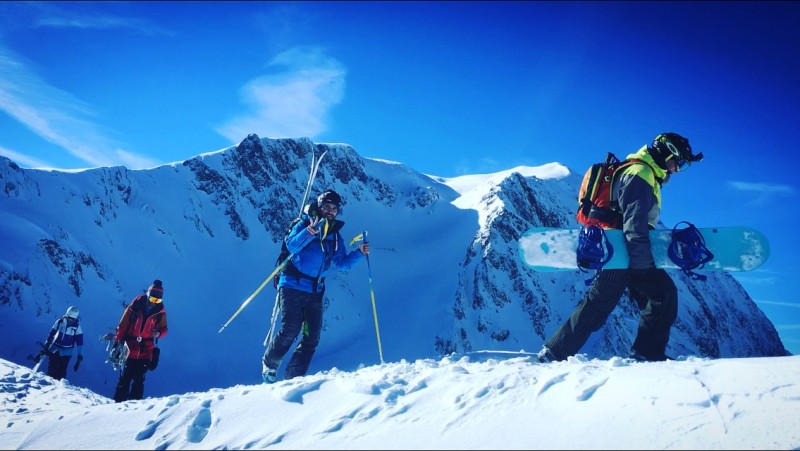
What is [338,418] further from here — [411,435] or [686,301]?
[686,301]

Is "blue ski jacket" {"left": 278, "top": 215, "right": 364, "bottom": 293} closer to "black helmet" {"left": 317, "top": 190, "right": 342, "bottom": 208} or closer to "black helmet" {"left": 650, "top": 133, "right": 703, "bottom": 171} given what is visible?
"black helmet" {"left": 317, "top": 190, "right": 342, "bottom": 208}

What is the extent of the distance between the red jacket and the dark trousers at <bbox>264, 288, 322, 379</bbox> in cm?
325

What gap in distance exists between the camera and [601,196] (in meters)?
4.62

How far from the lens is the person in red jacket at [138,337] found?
732 centimetres

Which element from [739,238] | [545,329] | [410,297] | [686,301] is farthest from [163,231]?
[686,301]

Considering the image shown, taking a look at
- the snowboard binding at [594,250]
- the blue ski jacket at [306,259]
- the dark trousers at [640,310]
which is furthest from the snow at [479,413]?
the blue ski jacket at [306,259]

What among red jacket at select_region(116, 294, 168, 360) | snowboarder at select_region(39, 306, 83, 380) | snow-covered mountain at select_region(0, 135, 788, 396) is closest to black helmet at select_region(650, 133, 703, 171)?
red jacket at select_region(116, 294, 168, 360)

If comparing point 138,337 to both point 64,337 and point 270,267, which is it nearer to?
point 64,337

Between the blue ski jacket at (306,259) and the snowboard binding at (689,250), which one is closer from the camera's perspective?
the snowboard binding at (689,250)

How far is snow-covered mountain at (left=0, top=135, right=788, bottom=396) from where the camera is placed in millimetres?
38500

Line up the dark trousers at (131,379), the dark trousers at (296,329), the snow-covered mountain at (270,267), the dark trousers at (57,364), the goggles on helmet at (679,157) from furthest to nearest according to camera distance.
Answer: the snow-covered mountain at (270,267) → the dark trousers at (57,364) → the dark trousers at (131,379) → the dark trousers at (296,329) → the goggles on helmet at (679,157)

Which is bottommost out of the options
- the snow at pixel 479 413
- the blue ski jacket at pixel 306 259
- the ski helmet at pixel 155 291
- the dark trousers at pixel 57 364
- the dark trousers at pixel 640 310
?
the snow at pixel 479 413

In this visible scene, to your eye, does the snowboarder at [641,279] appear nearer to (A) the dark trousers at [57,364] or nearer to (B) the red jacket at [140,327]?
(B) the red jacket at [140,327]

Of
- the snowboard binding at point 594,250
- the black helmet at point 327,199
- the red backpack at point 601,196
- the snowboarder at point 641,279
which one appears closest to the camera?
the snowboarder at point 641,279
